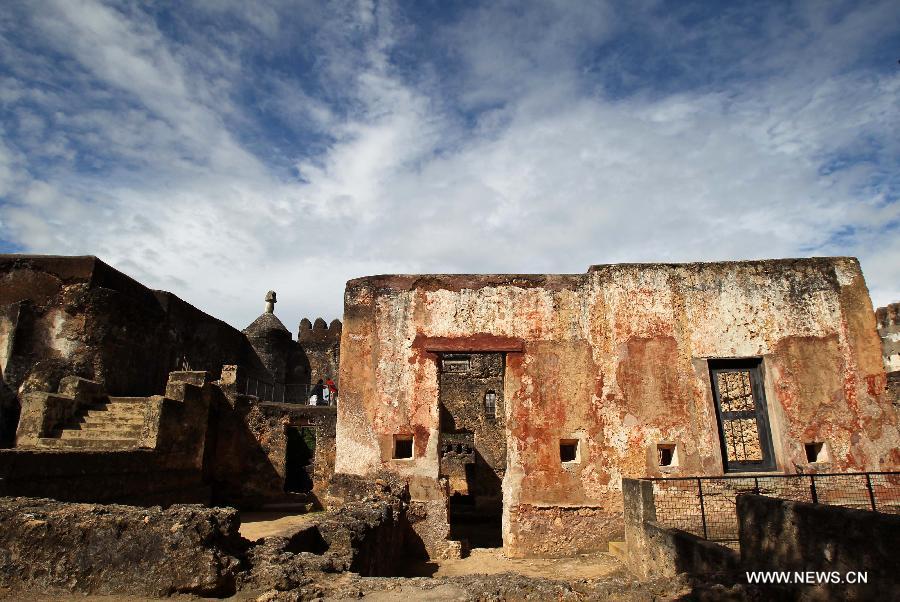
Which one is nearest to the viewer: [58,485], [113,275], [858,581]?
[858,581]

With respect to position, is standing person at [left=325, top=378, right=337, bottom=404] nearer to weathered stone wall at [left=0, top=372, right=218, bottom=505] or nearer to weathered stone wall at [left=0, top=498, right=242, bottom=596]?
weathered stone wall at [left=0, top=372, right=218, bottom=505]

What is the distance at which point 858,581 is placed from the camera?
430 centimetres

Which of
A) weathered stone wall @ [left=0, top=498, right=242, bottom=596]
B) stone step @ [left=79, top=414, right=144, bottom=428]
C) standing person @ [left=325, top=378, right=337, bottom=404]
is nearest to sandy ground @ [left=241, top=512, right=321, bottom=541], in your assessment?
stone step @ [left=79, top=414, right=144, bottom=428]

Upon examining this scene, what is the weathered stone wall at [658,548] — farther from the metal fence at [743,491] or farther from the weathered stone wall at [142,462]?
the weathered stone wall at [142,462]

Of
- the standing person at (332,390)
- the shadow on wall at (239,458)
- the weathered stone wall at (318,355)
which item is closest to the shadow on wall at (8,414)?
the shadow on wall at (239,458)

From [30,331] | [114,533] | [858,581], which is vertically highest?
[30,331]

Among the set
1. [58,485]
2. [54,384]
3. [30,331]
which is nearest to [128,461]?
[58,485]

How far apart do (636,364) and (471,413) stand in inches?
532

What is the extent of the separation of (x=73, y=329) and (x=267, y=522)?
6.82m

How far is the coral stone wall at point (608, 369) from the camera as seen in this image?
34.8ft

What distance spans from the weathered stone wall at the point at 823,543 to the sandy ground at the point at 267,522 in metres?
7.85

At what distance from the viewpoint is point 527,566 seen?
9523 mm

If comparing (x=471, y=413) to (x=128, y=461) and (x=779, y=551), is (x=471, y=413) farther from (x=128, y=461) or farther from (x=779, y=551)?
(x=779, y=551)

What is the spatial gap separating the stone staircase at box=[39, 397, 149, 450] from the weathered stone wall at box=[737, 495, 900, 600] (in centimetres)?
1142
